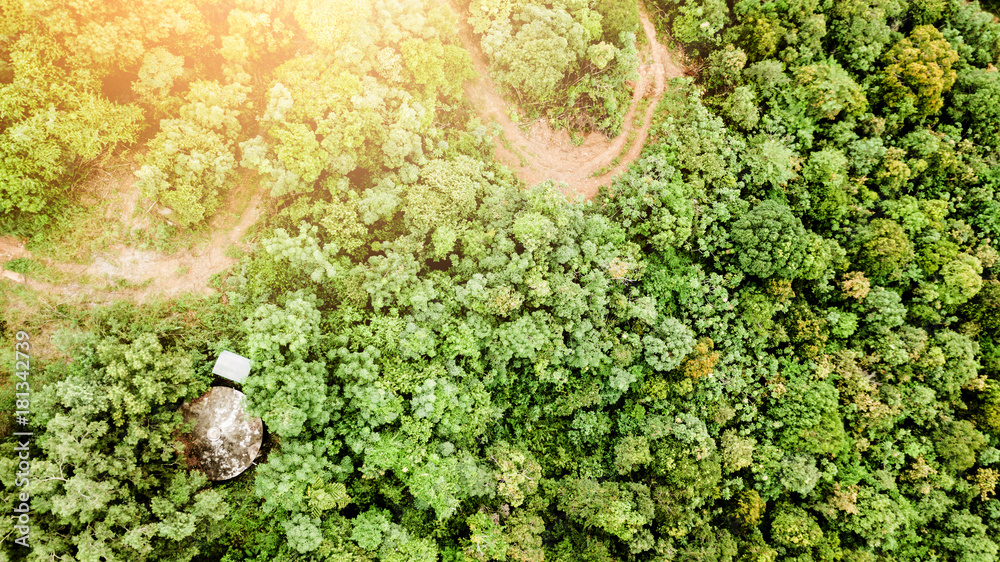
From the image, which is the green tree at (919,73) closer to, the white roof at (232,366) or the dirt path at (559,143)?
the dirt path at (559,143)

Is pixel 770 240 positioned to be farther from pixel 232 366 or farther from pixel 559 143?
pixel 232 366

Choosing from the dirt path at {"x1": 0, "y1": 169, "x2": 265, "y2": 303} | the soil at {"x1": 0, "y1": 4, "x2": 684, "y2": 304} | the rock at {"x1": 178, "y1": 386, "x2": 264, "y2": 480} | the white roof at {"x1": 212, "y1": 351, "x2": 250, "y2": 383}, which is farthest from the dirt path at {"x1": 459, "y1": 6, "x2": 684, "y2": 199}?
the rock at {"x1": 178, "y1": 386, "x2": 264, "y2": 480}

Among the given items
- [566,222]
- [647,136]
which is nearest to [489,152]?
[566,222]

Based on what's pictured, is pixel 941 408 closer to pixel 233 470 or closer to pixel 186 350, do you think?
pixel 233 470

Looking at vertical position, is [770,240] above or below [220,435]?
above

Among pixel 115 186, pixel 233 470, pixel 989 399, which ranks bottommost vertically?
pixel 233 470

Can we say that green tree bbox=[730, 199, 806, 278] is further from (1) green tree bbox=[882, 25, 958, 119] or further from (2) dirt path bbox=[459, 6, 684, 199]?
(1) green tree bbox=[882, 25, 958, 119]

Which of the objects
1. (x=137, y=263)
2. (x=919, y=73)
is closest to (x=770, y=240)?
(x=919, y=73)
